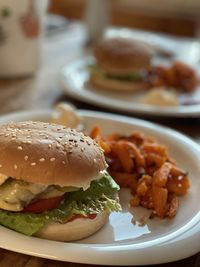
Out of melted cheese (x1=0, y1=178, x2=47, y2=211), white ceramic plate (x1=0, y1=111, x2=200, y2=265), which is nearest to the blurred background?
white ceramic plate (x1=0, y1=111, x2=200, y2=265)

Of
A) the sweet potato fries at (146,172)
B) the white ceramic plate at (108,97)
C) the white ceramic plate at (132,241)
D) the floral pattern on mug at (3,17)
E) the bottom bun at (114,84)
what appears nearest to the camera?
the white ceramic plate at (132,241)

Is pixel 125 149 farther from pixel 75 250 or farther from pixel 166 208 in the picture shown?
pixel 75 250

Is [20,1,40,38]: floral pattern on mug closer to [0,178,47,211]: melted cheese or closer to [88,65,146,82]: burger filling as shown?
[88,65,146,82]: burger filling

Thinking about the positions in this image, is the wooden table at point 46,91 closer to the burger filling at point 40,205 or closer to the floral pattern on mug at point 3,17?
the floral pattern on mug at point 3,17

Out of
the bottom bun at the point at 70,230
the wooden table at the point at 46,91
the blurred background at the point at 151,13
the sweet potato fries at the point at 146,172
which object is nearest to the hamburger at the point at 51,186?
the bottom bun at the point at 70,230

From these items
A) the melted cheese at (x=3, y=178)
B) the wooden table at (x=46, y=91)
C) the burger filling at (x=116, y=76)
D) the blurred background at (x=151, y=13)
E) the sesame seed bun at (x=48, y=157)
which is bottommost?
the blurred background at (x=151, y=13)

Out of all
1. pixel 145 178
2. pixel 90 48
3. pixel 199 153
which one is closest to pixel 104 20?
pixel 90 48
